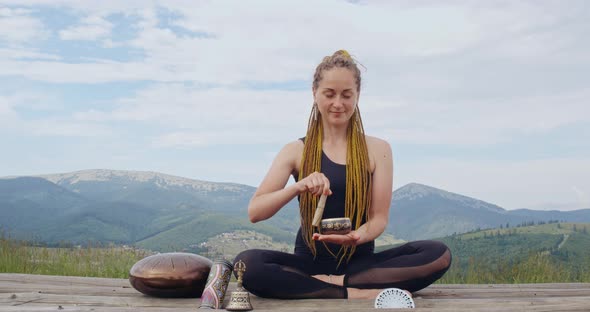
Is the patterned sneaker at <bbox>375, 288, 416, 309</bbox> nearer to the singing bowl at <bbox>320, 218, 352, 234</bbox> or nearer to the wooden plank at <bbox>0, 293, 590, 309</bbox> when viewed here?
the wooden plank at <bbox>0, 293, 590, 309</bbox>

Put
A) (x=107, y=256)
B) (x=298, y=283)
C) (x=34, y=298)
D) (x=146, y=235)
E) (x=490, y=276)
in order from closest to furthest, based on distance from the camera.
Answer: (x=298, y=283) < (x=34, y=298) < (x=490, y=276) < (x=107, y=256) < (x=146, y=235)

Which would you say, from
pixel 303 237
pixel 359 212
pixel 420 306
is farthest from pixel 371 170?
pixel 420 306

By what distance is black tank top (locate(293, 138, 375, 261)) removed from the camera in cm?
473

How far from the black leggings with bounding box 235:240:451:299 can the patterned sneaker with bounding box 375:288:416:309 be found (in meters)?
0.34

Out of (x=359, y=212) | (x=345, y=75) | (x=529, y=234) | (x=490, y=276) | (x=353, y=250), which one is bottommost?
(x=529, y=234)

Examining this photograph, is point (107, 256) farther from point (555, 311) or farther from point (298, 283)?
point (555, 311)

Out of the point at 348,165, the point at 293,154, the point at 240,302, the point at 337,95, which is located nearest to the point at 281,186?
the point at 293,154

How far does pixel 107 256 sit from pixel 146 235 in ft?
516

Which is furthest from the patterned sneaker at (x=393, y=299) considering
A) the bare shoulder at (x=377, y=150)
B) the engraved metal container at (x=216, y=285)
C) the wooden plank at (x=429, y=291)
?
the engraved metal container at (x=216, y=285)

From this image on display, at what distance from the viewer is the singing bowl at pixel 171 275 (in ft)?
16.0

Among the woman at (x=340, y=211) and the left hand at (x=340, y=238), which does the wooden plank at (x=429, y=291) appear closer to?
the woman at (x=340, y=211)

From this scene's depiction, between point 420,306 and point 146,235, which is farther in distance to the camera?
point 146,235

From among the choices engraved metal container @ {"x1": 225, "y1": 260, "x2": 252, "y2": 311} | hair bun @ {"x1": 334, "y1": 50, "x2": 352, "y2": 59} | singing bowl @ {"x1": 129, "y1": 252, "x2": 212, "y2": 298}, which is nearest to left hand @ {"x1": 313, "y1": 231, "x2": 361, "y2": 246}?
engraved metal container @ {"x1": 225, "y1": 260, "x2": 252, "y2": 311}

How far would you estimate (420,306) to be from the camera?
14.9 ft
